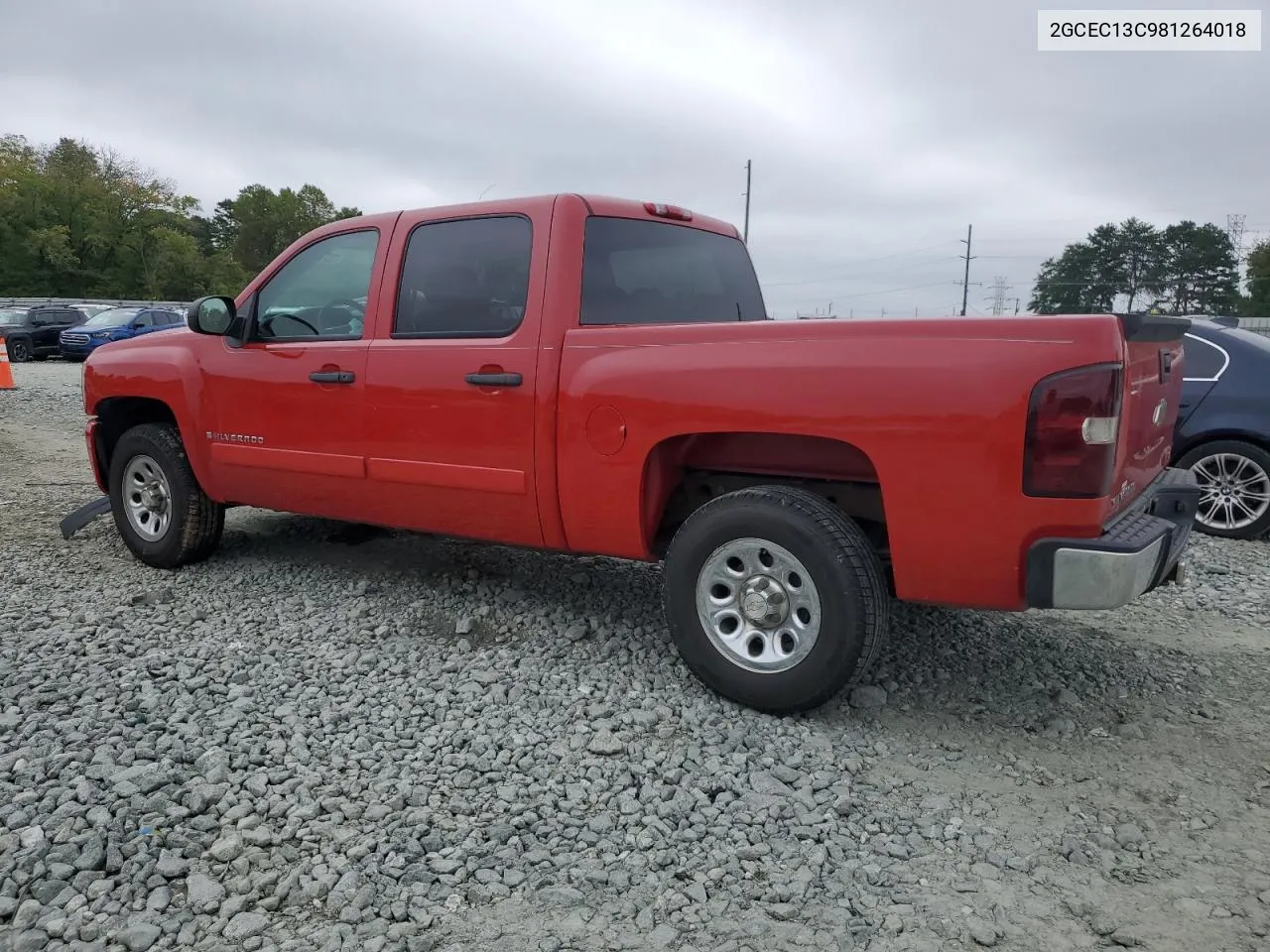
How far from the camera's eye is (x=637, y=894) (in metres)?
2.59

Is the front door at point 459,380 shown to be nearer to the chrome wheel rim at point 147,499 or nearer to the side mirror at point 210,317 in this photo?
the side mirror at point 210,317

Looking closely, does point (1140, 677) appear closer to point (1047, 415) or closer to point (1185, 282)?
point (1047, 415)

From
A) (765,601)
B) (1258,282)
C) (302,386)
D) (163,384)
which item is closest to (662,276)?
(765,601)

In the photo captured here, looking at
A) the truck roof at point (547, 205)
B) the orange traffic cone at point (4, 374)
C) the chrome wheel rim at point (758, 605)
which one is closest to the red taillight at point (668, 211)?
the truck roof at point (547, 205)

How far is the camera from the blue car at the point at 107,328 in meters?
Result: 23.2

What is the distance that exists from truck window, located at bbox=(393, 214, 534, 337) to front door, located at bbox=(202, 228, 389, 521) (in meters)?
0.22

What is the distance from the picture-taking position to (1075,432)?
2.93 meters

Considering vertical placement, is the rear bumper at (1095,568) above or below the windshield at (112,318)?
below

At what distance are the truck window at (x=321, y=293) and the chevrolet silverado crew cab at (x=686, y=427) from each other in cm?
2

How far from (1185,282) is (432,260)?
42551 millimetres

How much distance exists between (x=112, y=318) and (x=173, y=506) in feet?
71.5

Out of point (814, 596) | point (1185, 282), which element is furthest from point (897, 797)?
point (1185, 282)

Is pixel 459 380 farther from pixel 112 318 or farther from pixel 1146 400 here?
pixel 112 318

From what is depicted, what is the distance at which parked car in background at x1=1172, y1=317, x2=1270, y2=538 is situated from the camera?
254 inches
